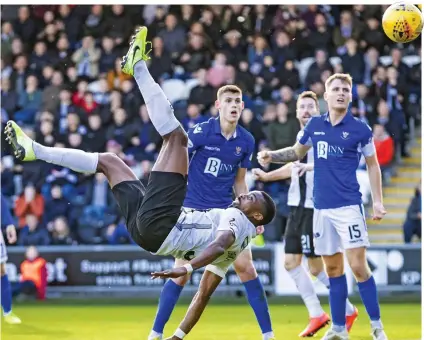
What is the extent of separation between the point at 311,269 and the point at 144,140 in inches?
283

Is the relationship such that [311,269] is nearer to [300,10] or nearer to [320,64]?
[320,64]

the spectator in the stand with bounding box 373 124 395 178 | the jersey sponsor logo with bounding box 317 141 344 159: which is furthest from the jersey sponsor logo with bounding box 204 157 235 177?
the spectator in the stand with bounding box 373 124 395 178

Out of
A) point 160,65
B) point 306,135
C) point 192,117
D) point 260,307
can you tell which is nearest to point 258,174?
point 306,135

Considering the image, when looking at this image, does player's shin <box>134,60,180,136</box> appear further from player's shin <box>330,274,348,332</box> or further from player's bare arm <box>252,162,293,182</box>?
player's shin <box>330,274,348,332</box>

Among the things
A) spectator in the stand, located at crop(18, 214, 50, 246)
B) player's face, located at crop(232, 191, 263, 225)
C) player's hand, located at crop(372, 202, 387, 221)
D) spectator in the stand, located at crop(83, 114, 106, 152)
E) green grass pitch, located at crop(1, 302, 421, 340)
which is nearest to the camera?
player's face, located at crop(232, 191, 263, 225)

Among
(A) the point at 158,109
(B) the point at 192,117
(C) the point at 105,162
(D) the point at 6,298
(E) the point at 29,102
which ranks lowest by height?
(D) the point at 6,298

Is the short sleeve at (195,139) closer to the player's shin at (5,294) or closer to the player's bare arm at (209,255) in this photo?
the player's bare arm at (209,255)

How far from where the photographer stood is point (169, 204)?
8062mm

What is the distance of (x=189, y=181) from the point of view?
941 centimetres

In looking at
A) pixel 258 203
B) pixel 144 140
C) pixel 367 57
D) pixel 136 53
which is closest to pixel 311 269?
pixel 258 203

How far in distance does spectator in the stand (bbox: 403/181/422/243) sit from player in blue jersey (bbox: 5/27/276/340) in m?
7.96

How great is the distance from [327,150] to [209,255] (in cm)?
239

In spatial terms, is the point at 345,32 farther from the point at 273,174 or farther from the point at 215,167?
the point at 215,167

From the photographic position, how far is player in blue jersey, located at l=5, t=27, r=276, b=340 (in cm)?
804
